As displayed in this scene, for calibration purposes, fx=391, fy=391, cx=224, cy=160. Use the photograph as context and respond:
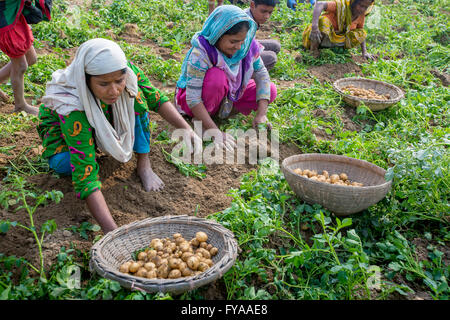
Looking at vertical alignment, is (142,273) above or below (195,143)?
below

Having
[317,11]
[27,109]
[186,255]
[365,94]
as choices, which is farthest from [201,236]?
[317,11]

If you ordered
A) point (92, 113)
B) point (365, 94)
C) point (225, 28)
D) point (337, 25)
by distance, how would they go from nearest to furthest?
point (92, 113)
point (225, 28)
point (365, 94)
point (337, 25)

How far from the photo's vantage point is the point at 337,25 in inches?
211

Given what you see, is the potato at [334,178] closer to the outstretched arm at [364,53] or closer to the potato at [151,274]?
the potato at [151,274]

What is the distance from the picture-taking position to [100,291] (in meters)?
1.85

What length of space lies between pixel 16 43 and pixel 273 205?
8.03 feet

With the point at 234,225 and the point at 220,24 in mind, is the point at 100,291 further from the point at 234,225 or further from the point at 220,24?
the point at 220,24

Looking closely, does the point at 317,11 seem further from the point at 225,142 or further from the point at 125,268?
the point at 125,268

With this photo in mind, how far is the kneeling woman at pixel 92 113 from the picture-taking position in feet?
7.11

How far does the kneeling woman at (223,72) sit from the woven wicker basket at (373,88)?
93 centimetres

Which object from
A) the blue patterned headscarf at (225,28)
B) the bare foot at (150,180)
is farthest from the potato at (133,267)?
the blue patterned headscarf at (225,28)

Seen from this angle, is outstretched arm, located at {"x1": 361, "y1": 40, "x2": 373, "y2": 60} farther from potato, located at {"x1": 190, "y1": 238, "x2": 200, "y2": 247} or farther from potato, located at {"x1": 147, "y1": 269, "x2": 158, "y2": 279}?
potato, located at {"x1": 147, "y1": 269, "x2": 158, "y2": 279}

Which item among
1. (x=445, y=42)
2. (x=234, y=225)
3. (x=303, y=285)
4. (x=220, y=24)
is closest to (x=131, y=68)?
(x=220, y=24)
